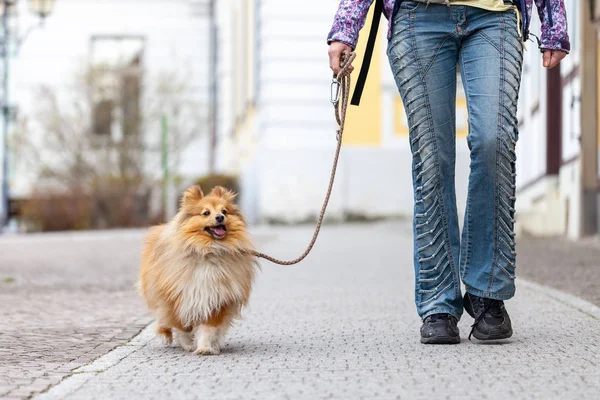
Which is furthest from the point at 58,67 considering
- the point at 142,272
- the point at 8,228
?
the point at 142,272

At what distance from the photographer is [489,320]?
4.76 metres

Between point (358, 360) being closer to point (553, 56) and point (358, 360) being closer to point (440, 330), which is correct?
point (440, 330)

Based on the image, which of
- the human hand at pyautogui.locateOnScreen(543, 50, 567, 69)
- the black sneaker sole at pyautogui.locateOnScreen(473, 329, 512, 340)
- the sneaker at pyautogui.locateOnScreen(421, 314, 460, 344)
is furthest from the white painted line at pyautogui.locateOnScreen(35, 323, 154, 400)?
the human hand at pyautogui.locateOnScreen(543, 50, 567, 69)

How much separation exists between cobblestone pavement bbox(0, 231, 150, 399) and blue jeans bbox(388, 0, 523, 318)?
1.56 meters

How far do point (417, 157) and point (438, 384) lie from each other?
139 centimetres

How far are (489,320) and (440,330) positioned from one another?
8.7 inches

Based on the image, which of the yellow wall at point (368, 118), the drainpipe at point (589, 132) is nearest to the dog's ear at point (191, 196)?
the drainpipe at point (589, 132)

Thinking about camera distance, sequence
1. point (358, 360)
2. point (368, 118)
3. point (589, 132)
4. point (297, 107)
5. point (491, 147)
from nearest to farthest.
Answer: point (358, 360) → point (491, 147) → point (589, 132) → point (368, 118) → point (297, 107)

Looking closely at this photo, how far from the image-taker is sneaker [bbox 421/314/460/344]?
471cm

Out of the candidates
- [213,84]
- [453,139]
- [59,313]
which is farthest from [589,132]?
[213,84]

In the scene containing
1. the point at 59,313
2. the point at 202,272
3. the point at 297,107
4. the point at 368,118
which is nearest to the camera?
the point at 202,272

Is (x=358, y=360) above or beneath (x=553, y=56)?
beneath

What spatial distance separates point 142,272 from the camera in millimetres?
5238

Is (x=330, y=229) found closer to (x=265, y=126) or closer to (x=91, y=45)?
(x=265, y=126)
